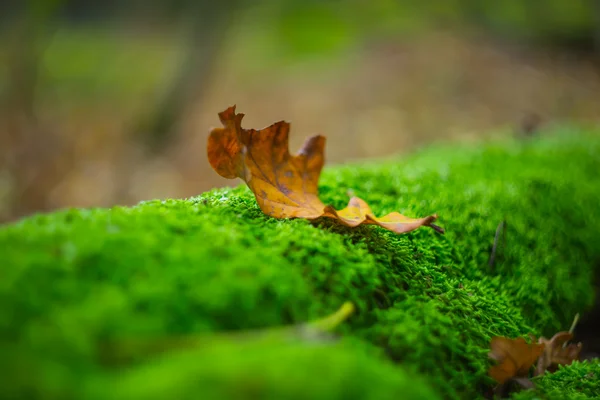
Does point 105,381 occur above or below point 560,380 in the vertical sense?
above

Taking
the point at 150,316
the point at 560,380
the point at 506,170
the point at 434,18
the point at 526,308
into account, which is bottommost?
the point at 560,380

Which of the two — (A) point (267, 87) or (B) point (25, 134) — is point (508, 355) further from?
(A) point (267, 87)

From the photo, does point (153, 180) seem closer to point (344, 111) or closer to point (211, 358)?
point (344, 111)

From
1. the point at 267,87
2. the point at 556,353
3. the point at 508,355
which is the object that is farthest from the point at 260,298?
the point at 267,87

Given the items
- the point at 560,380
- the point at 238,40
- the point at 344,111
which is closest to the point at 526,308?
the point at 560,380

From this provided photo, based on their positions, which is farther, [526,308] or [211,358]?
[526,308]

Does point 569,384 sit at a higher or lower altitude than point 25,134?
lower

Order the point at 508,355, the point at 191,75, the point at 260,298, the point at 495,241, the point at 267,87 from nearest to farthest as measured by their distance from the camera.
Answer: the point at 260,298
the point at 508,355
the point at 495,241
the point at 191,75
the point at 267,87
